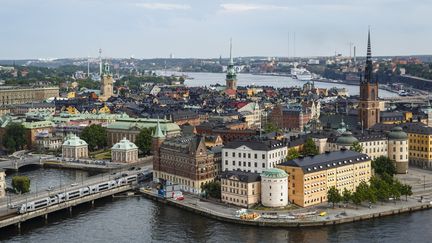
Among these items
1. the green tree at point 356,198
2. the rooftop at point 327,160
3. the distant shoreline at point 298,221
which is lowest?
the distant shoreline at point 298,221

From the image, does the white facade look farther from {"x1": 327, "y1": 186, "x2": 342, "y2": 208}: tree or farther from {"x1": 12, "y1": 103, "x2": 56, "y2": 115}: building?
{"x1": 12, "y1": 103, "x2": 56, "y2": 115}: building

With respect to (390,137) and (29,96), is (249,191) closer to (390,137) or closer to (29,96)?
(390,137)

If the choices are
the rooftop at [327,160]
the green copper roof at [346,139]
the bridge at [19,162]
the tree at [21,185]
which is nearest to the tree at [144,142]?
the bridge at [19,162]

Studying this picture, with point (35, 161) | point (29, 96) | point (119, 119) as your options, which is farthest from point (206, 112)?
point (29, 96)

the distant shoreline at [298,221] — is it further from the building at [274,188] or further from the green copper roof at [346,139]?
the green copper roof at [346,139]

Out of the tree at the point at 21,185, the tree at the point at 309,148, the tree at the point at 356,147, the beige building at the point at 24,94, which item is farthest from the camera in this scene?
the beige building at the point at 24,94

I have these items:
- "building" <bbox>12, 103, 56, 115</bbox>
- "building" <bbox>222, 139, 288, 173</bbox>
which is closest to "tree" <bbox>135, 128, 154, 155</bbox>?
"building" <bbox>222, 139, 288, 173</bbox>

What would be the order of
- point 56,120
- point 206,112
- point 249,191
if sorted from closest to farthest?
point 249,191 → point 56,120 → point 206,112
